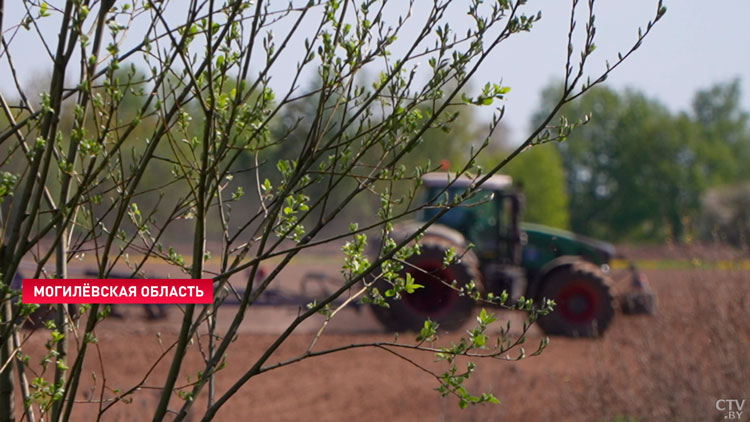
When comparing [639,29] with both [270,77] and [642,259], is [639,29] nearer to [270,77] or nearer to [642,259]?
[270,77]

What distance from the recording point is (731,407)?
7574 millimetres

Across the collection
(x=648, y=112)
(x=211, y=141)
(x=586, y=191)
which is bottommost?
(x=211, y=141)

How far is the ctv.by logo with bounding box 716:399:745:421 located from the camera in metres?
7.53

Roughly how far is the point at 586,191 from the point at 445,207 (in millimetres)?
55504

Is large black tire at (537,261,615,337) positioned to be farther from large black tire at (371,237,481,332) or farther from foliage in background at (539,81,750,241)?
foliage in background at (539,81,750,241)

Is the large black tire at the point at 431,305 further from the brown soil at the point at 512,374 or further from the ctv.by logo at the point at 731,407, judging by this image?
the ctv.by logo at the point at 731,407

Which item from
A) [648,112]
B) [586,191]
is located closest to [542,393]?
[586,191]

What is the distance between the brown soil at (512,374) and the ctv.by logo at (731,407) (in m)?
0.04

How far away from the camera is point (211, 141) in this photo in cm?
251

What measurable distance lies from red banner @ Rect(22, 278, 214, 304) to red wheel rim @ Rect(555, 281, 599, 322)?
13667mm

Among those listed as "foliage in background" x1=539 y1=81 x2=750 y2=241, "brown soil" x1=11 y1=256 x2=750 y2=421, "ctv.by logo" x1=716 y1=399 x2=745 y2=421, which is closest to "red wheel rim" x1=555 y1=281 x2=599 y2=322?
"brown soil" x1=11 y1=256 x2=750 y2=421

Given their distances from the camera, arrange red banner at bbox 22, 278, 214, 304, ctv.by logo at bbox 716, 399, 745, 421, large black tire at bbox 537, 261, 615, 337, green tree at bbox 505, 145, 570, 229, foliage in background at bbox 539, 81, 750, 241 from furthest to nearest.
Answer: foliage in background at bbox 539, 81, 750, 241
green tree at bbox 505, 145, 570, 229
large black tire at bbox 537, 261, 615, 337
ctv.by logo at bbox 716, 399, 745, 421
red banner at bbox 22, 278, 214, 304

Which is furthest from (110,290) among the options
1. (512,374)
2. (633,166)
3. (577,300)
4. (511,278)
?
(633,166)

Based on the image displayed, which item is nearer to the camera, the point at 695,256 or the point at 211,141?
the point at 211,141
